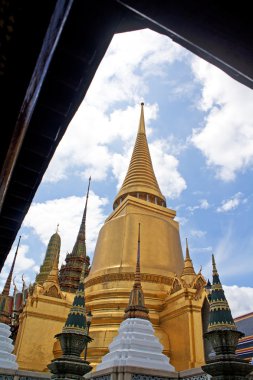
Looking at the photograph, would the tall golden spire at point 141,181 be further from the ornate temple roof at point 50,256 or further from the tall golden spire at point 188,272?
the ornate temple roof at point 50,256

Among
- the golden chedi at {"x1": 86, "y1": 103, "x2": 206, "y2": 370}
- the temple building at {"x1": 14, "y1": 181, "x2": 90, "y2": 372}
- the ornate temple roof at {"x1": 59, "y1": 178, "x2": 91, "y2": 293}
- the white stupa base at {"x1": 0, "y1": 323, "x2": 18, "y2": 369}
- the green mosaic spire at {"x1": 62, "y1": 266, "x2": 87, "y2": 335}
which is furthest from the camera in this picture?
the ornate temple roof at {"x1": 59, "y1": 178, "x2": 91, "y2": 293}

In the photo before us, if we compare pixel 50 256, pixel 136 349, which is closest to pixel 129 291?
pixel 136 349

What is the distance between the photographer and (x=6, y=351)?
7.96 m

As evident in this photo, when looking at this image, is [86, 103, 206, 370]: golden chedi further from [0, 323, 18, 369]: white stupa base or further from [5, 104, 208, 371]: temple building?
[0, 323, 18, 369]: white stupa base

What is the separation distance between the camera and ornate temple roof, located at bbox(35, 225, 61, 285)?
22.5 metres

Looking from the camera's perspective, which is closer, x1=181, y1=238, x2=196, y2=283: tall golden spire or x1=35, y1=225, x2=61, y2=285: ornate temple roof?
x1=181, y1=238, x2=196, y2=283: tall golden spire

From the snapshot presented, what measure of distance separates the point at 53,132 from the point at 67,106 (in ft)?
0.89

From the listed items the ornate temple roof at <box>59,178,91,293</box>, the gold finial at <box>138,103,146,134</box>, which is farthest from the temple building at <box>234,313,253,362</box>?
the gold finial at <box>138,103,146,134</box>

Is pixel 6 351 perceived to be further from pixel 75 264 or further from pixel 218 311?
Result: pixel 75 264

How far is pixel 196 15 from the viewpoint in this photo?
1008 millimetres

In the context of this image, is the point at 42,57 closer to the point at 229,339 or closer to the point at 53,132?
the point at 53,132

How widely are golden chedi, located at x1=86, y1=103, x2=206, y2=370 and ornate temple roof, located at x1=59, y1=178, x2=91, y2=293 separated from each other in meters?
5.96

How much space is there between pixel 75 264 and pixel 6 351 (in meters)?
14.6

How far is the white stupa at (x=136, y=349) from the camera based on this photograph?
579 cm
